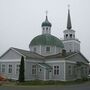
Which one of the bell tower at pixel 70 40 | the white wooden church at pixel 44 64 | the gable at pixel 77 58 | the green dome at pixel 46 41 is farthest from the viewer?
the bell tower at pixel 70 40

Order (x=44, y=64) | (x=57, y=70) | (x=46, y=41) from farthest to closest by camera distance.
Answer: 1. (x=46, y=41)
2. (x=44, y=64)
3. (x=57, y=70)

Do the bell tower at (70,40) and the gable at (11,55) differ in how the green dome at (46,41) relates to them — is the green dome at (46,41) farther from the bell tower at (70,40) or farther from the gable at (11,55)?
the bell tower at (70,40)

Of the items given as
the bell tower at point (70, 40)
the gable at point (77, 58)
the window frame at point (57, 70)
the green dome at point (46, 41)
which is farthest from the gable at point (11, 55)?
the bell tower at point (70, 40)

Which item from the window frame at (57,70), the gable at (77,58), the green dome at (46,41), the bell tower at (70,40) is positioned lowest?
the window frame at (57,70)

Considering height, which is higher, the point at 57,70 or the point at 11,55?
the point at 11,55

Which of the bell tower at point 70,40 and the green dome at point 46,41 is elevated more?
the bell tower at point 70,40

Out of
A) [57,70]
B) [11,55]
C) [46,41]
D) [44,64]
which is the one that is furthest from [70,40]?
[11,55]

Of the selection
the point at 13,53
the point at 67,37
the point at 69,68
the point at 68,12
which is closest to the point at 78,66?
the point at 69,68

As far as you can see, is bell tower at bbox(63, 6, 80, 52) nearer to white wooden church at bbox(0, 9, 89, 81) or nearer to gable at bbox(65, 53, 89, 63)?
gable at bbox(65, 53, 89, 63)

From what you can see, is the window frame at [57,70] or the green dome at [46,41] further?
the green dome at [46,41]

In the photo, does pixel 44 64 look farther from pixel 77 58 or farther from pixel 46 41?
pixel 77 58

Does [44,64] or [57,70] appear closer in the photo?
[57,70]

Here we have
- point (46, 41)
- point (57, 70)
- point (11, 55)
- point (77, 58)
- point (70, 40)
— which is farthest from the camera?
point (70, 40)

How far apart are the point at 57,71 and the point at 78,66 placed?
5.63 m
